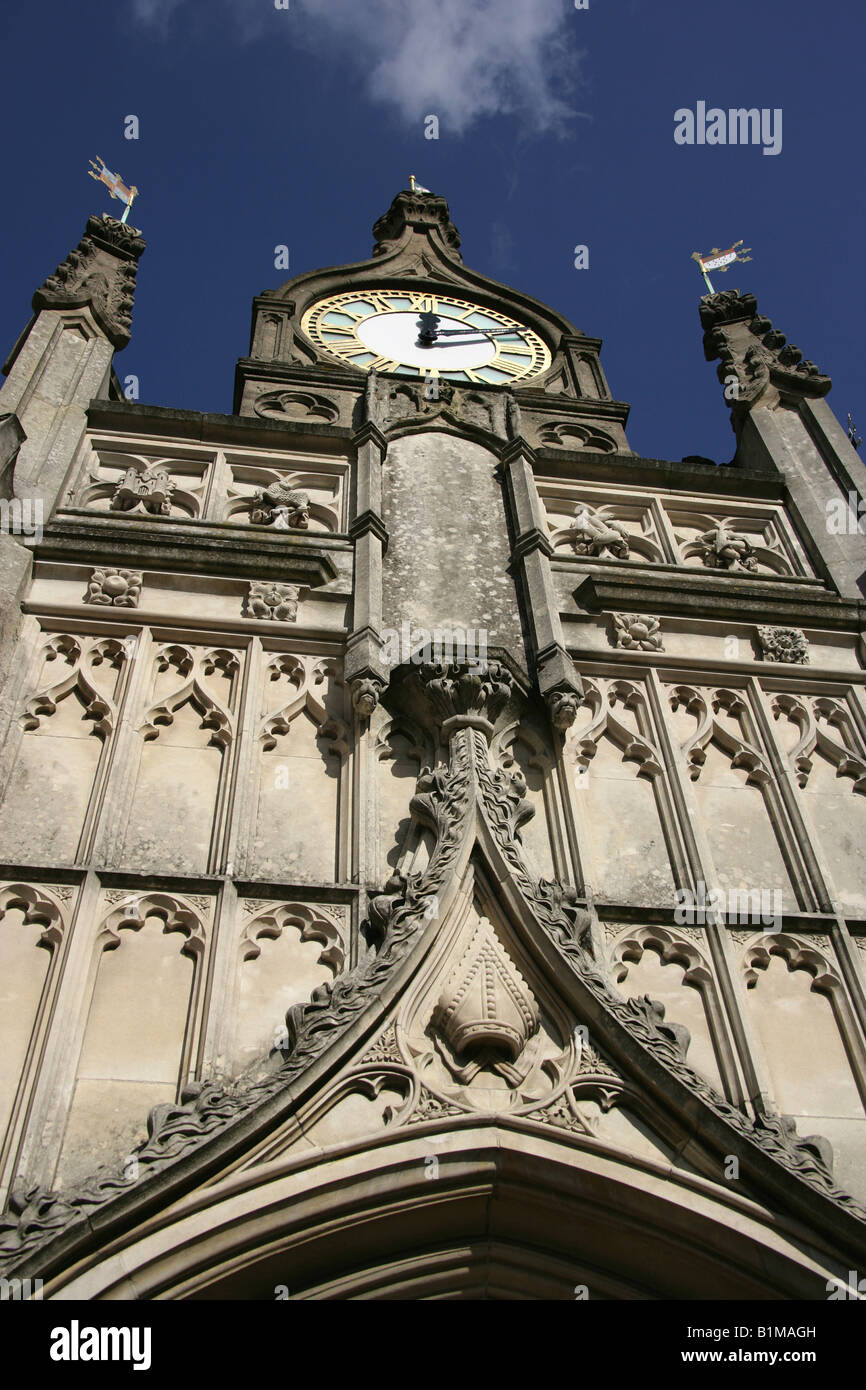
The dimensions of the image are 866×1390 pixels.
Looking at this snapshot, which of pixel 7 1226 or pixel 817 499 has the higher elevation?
pixel 817 499

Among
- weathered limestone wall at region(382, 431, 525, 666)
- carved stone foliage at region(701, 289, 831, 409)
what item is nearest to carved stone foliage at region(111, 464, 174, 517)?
weathered limestone wall at region(382, 431, 525, 666)

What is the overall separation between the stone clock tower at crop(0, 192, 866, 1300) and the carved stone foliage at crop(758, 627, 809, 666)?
1.2 inches

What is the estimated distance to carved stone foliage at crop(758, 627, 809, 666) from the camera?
1045cm

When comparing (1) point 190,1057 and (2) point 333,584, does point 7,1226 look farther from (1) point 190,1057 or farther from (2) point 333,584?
(2) point 333,584

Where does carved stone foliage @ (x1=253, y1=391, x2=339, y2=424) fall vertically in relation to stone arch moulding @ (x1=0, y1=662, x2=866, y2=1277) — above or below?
above

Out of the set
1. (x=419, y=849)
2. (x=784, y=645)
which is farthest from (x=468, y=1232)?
(x=784, y=645)

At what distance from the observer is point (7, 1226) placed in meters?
5.73

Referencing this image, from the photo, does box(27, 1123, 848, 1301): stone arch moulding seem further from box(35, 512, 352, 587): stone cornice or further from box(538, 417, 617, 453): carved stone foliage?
box(538, 417, 617, 453): carved stone foliage

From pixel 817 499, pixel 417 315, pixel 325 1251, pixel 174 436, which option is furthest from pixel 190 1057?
pixel 417 315

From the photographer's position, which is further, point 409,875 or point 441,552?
point 441,552

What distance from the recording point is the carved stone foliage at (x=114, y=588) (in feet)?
32.6

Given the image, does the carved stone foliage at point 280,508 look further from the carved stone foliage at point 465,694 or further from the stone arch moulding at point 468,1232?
the stone arch moulding at point 468,1232

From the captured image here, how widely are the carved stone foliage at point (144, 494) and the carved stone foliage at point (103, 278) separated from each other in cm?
246

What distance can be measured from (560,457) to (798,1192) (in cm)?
→ 787
